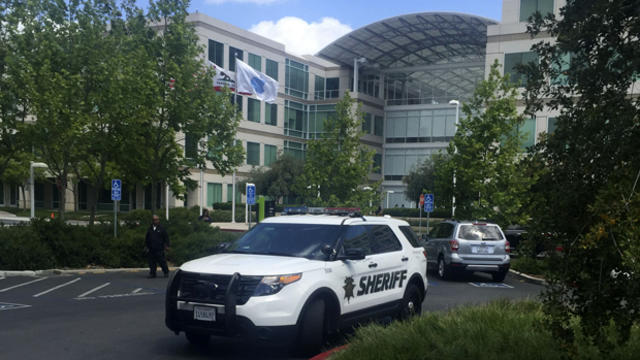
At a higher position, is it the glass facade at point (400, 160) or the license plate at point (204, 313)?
the glass facade at point (400, 160)

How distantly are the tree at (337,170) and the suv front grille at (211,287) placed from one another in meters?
24.2

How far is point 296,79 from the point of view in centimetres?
6606

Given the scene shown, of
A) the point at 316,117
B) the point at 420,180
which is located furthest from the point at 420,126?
the point at 420,180

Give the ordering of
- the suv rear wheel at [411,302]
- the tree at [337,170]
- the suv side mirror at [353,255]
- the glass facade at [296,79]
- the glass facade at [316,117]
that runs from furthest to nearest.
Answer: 1. the glass facade at [316,117]
2. the glass facade at [296,79]
3. the tree at [337,170]
4. the suv rear wheel at [411,302]
5. the suv side mirror at [353,255]

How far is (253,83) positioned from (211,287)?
34079 mm

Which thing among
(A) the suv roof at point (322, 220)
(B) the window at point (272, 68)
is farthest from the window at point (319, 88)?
(A) the suv roof at point (322, 220)

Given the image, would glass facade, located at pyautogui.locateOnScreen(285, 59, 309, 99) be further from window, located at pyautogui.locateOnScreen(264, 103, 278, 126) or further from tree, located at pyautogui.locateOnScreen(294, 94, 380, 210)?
tree, located at pyautogui.locateOnScreen(294, 94, 380, 210)

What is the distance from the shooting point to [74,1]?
2328 centimetres

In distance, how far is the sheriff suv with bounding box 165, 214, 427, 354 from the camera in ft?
25.9

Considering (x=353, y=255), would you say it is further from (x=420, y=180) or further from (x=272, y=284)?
(x=420, y=180)

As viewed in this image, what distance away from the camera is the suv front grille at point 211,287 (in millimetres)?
7953

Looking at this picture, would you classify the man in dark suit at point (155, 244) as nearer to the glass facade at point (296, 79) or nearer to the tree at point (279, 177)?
the tree at point (279, 177)

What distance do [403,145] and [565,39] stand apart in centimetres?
6500

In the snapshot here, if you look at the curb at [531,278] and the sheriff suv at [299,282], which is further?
the curb at [531,278]
